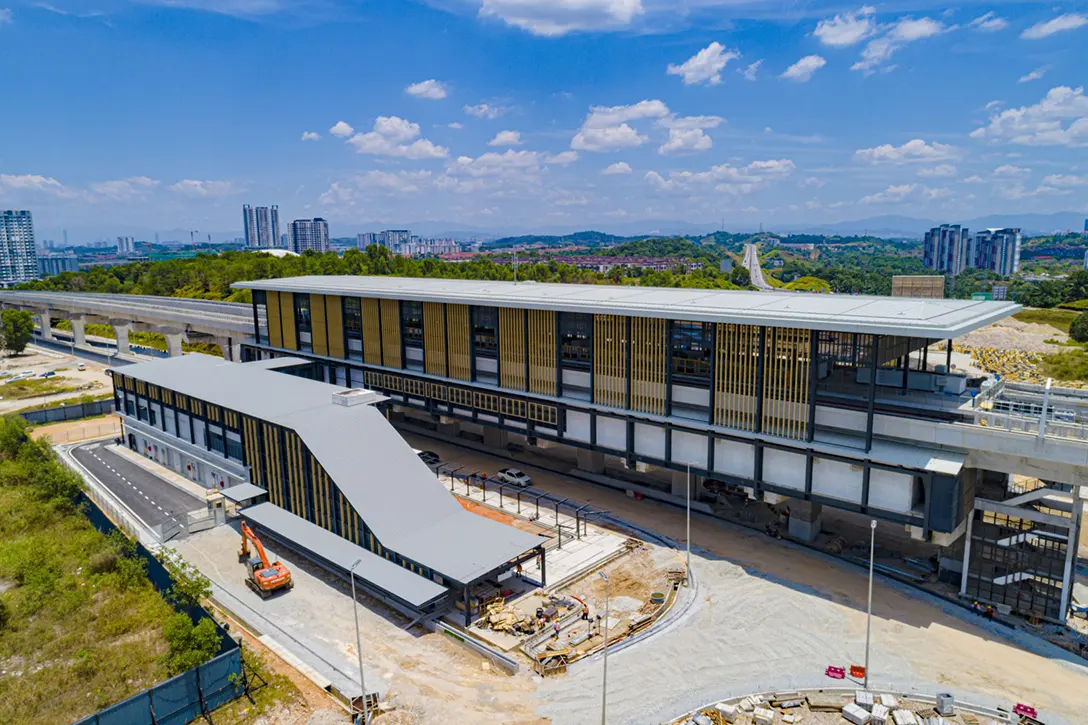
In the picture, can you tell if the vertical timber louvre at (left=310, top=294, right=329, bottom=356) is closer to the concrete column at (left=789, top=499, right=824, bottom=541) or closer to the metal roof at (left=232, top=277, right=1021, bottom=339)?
the metal roof at (left=232, top=277, right=1021, bottom=339)

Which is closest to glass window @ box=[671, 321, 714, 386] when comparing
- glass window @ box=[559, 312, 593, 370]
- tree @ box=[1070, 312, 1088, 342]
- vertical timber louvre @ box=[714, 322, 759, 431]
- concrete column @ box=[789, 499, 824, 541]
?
vertical timber louvre @ box=[714, 322, 759, 431]

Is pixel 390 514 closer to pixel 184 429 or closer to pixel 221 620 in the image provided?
pixel 221 620

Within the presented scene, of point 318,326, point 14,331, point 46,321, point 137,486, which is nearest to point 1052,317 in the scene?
point 318,326

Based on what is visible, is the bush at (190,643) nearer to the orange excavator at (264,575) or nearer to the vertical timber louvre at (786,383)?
the orange excavator at (264,575)

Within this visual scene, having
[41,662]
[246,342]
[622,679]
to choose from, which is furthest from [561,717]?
[246,342]

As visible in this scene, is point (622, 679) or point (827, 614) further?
point (827, 614)

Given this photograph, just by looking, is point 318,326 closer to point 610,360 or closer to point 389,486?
point 389,486

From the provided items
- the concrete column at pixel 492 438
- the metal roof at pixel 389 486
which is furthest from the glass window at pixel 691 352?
the concrete column at pixel 492 438
